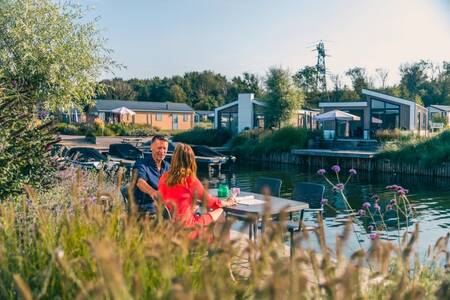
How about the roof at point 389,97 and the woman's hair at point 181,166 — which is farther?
the roof at point 389,97

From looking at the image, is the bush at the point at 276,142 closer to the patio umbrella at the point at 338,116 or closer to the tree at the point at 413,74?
the patio umbrella at the point at 338,116

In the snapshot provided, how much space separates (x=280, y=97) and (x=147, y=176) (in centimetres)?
2991

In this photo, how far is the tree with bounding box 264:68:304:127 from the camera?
115ft

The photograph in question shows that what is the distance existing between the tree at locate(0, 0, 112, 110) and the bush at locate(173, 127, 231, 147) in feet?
76.9

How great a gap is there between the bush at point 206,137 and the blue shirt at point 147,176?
30.5m

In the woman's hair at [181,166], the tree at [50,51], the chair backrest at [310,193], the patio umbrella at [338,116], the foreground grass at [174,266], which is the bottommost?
the chair backrest at [310,193]

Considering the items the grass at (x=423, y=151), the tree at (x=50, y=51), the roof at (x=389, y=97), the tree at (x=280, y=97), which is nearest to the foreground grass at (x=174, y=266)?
the tree at (x=50, y=51)

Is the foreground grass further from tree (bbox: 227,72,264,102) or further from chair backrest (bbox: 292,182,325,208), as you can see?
tree (bbox: 227,72,264,102)

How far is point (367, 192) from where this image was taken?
17.7 m

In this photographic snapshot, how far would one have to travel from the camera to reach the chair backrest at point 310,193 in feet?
22.6

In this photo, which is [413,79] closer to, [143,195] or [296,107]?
[296,107]

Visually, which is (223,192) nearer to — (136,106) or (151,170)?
(151,170)

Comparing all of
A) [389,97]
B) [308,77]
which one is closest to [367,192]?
[389,97]

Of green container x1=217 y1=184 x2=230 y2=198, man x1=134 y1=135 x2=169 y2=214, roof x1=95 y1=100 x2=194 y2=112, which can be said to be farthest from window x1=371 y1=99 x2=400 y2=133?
man x1=134 y1=135 x2=169 y2=214
